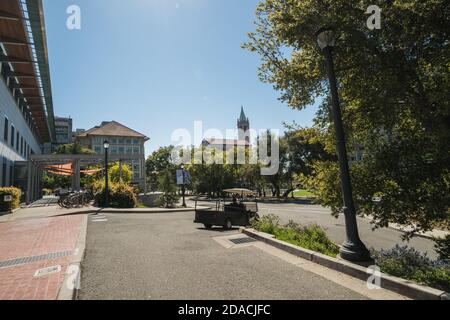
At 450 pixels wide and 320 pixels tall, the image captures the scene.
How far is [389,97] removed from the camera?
6508 millimetres

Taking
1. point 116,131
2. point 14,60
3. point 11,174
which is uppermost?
point 116,131

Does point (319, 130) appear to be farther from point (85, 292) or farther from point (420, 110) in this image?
point (85, 292)

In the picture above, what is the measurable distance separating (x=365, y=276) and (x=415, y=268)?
3.94ft

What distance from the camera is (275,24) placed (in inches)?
336

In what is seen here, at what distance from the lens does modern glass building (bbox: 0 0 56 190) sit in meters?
16.6

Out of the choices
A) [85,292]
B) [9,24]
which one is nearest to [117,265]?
[85,292]

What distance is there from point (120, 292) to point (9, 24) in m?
20.1

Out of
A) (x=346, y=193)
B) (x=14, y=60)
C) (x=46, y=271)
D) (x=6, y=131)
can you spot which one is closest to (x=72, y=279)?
(x=46, y=271)

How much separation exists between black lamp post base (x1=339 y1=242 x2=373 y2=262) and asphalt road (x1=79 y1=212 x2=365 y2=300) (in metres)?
0.95

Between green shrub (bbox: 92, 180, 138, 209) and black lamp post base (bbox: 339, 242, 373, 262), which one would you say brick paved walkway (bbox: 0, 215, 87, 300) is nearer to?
black lamp post base (bbox: 339, 242, 373, 262)

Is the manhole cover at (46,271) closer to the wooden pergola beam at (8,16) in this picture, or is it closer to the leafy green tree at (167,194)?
the wooden pergola beam at (8,16)

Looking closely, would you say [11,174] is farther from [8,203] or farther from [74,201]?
[74,201]

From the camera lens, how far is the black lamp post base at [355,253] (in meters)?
5.85

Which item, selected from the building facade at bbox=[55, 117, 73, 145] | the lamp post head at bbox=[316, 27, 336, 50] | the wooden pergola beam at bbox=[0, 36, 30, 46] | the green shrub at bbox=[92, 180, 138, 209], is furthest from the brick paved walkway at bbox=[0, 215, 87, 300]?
the building facade at bbox=[55, 117, 73, 145]
